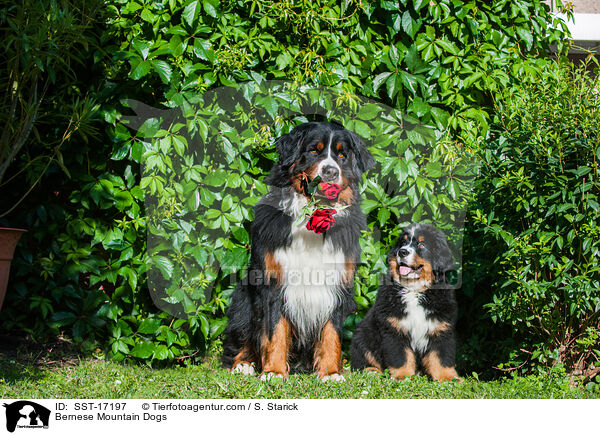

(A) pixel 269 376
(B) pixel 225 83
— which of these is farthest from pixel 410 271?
(B) pixel 225 83

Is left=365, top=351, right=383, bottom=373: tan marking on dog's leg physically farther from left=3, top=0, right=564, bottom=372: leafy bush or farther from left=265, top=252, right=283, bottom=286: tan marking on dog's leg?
left=265, top=252, right=283, bottom=286: tan marking on dog's leg

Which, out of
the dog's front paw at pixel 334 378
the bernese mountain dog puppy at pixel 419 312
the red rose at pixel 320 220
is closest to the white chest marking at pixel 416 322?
the bernese mountain dog puppy at pixel 419 312

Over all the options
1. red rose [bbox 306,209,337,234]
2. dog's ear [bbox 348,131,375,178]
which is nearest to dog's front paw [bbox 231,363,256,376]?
red rose [bbox 306,209,337,234]

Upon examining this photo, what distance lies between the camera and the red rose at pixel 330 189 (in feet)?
11.5

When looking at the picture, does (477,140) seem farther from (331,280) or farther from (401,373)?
(401,373)

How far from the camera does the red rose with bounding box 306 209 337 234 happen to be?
360 centimetres

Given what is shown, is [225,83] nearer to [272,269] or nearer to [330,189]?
[330,189]

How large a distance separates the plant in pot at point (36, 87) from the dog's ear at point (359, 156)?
185 cm

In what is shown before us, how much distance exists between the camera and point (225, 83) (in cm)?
400

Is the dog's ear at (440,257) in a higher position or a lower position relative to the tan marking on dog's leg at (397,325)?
higher

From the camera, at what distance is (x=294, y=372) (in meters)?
3.77
